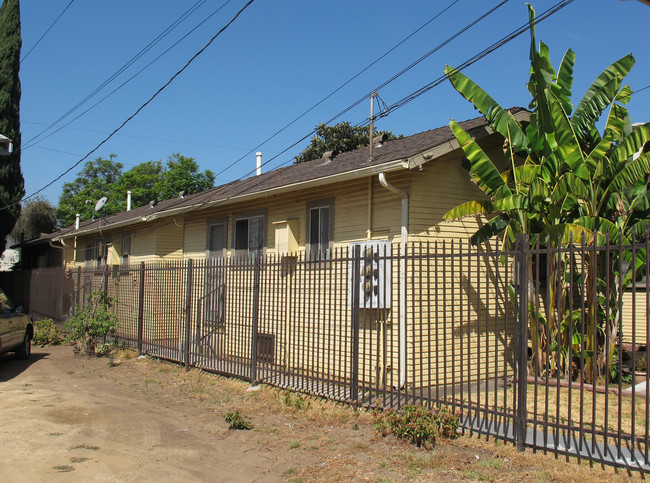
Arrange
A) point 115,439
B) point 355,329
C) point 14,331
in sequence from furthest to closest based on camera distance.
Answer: point 14,331 < point 355,329 < point 115,439

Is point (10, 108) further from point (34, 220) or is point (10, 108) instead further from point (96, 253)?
point (34, 220)

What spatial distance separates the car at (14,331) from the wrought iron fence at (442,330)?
212cm

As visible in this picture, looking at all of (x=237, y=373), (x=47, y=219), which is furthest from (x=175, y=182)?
(x=237, y=373)

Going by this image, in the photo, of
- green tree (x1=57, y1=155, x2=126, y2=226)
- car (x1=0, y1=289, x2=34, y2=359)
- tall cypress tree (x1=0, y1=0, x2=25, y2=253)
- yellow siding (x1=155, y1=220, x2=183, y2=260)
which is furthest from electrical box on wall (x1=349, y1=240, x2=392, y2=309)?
green tree (x1=57, y1=155, x2=126, y2=226)

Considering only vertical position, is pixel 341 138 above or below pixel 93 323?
above

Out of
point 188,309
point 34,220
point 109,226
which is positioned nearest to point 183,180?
point 34,220

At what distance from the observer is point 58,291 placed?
19250 mm

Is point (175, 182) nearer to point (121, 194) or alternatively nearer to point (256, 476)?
point (121, 194)

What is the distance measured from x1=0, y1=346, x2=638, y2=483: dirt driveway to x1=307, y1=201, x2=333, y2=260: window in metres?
3.07

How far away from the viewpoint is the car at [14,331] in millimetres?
11648

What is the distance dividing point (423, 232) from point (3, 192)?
68.7 ft

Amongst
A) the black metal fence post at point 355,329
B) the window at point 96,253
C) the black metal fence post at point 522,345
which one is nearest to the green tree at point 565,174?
the black metal fence post at point 355,329

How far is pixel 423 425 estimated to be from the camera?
239 inches

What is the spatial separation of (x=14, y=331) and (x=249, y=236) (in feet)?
18.6
